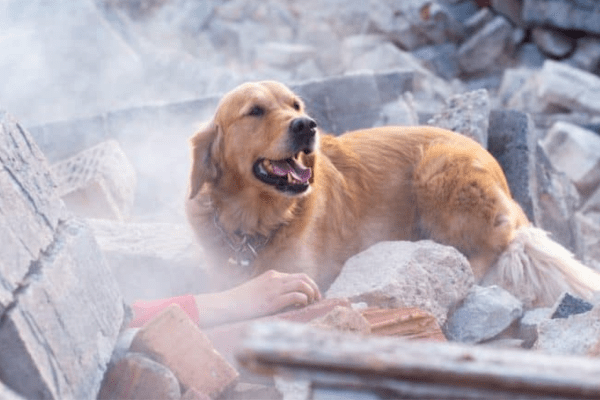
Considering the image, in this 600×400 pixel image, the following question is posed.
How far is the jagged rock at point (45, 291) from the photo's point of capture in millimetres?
2119

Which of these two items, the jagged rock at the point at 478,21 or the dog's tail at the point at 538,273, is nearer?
the dog's tail at the point at 538,273

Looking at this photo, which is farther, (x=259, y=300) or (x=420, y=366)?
(x=259, y=300)

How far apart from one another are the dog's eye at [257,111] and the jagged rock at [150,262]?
82cm

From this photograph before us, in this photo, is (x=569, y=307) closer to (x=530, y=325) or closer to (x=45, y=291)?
(x=530, y=325)

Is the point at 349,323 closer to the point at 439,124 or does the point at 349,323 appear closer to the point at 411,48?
the point at 439,124

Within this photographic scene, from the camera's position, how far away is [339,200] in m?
4.57

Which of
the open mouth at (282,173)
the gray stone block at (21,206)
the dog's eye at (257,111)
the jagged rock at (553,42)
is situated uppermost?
the gray stone block at (21,206)

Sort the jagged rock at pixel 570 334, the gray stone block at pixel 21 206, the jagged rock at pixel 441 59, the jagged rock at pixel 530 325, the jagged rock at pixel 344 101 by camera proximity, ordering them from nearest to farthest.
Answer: the gray stone block at pixel 21 206 < the jagged rock at pixel 570 334 < the jagged rock at pixel 530 325 < the jagged rock at pixel 344 101 < the jagged rock at pixel 441 59

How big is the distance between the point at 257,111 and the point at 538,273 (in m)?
1.75

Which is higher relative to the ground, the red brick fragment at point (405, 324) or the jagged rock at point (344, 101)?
the red brick fragment at point (405, 324)

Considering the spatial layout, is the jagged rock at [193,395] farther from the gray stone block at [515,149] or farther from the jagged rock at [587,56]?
the jagged rock at [587,56]

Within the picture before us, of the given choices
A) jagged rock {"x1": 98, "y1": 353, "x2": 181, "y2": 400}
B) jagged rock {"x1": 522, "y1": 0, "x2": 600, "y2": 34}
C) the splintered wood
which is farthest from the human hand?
jagged rock {"x1": 522, "y1": 0, "x2": 600, "y2": 34}

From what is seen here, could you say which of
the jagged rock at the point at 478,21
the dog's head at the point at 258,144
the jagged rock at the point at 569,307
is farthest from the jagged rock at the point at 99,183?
the jagged rock at the point at 478,21

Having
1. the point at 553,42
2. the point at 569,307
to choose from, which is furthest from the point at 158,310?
the point at 553,42
